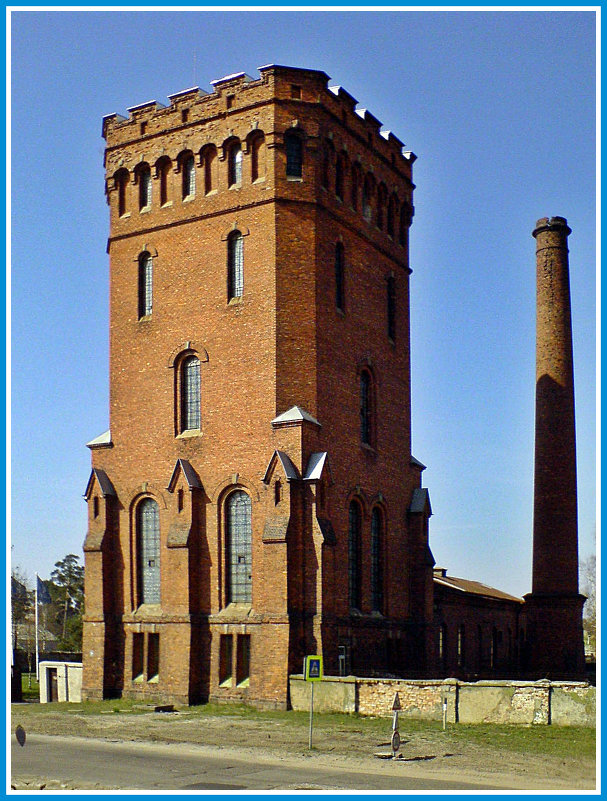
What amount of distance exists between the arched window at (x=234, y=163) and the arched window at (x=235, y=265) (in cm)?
187

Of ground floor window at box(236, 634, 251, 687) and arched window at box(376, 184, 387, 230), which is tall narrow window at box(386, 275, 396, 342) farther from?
ground floor window at box(236, 634, 251, 687)

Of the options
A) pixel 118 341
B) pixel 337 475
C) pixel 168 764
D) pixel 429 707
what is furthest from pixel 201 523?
pixel 168 764

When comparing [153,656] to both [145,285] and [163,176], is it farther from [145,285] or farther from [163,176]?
[163,176]

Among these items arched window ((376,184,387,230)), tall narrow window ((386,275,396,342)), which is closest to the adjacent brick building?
arched window ((376,184,387,230))

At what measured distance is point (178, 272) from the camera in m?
33.8

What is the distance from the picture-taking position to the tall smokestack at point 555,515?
41.5 meters

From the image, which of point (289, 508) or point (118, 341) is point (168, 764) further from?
point (118, 341)

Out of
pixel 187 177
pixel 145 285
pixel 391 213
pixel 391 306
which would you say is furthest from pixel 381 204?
pixel 145 285

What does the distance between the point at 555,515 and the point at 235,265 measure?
58.7ft

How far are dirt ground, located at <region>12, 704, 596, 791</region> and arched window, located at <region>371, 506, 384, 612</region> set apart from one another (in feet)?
26.5

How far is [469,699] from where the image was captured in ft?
82.5

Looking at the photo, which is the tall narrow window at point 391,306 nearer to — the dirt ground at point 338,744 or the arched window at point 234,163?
the arched window at point 234,163

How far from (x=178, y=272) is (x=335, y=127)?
716cm

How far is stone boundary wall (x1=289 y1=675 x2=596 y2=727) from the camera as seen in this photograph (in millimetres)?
24125
